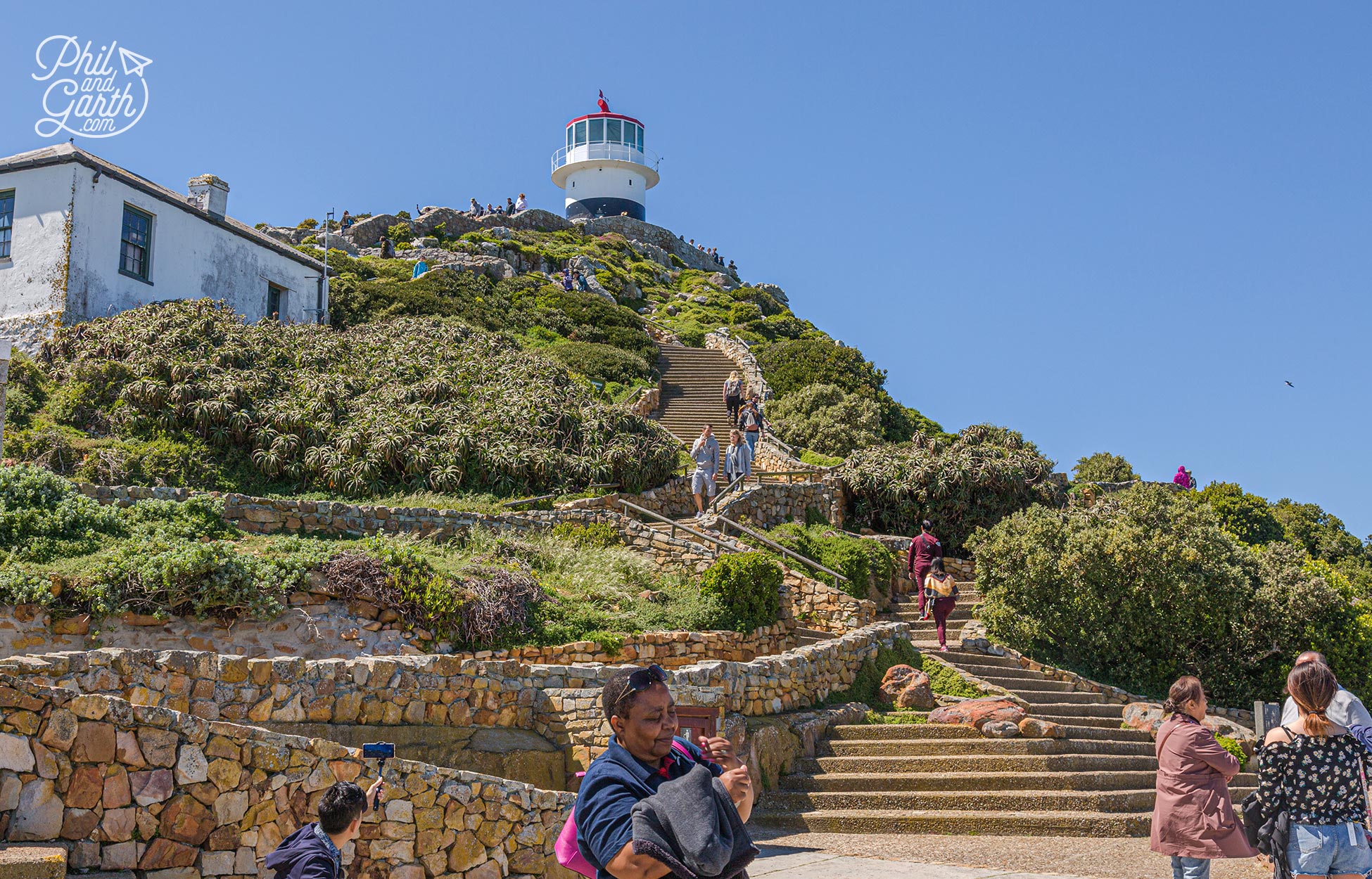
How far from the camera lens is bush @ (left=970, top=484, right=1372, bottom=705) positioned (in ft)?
58.3

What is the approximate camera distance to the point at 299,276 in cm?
3155

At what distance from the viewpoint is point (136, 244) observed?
25109 mm

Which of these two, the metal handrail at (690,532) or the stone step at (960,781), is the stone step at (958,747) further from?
the metal handrail at (690,532)

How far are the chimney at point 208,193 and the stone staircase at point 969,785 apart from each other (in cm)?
2174

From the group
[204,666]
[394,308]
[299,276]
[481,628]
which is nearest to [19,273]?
[299,276]

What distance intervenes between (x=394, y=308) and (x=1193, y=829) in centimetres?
3172

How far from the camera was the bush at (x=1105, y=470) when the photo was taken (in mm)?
36312

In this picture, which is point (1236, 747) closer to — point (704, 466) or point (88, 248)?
point (704, 466)

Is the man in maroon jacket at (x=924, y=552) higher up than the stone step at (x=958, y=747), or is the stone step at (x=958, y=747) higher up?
the man in maroon jacket at (x=924, y=552)

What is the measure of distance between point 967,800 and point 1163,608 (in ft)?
26.5

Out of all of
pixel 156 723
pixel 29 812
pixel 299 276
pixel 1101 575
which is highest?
pixel 299 276

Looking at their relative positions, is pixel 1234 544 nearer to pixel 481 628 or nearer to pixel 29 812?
pixel 481 628

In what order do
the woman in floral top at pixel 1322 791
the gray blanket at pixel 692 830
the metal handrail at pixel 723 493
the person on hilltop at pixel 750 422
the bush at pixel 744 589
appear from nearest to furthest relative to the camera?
the gray blanket at pixel 692 830, the woman in floral top at pixel 1322 791, the bush at pixel 744 589, the metal handrail at pixel 723 493, the person on hilltop at pixel 750 422

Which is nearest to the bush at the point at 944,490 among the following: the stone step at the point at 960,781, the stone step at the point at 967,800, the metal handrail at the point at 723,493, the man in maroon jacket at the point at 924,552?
the metal handrail at the point at 723,493
